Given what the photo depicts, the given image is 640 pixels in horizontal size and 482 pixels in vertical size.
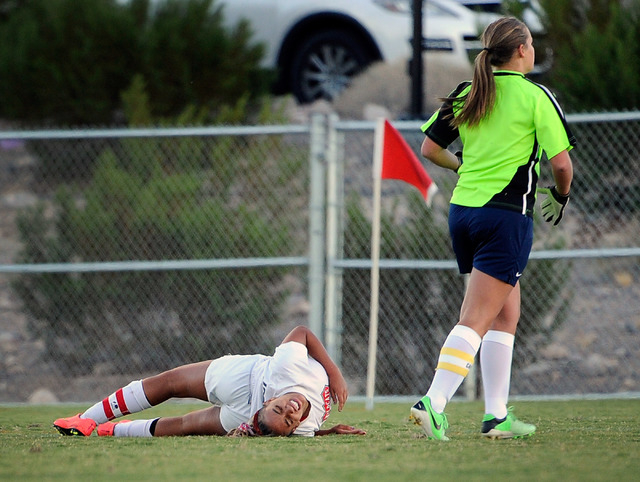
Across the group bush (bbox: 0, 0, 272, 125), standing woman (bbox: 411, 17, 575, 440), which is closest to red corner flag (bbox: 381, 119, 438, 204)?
standing woman (bbox: 411, 17, 575, 440)

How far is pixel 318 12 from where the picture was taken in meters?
11.3

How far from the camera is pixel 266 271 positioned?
318 inches

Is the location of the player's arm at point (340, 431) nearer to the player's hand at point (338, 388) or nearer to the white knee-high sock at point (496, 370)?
the player's hand at point (338, 388)

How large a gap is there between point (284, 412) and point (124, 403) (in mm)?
796

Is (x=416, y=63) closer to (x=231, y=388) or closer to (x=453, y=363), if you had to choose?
(x=231, y=388)

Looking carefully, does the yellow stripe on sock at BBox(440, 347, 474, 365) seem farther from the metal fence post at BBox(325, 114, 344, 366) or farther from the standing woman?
the metal fence post at BBox(325, 114, 344, 366)

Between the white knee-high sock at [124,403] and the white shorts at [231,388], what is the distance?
0.97 feet

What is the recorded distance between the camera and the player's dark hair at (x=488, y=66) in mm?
4047

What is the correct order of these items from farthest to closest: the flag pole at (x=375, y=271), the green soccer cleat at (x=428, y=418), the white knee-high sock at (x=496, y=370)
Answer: the flag pole at (x=375, y=271) → the white knee-high sock at (x=496, y=370) → the green soccer cleat at (x=428, y=418)

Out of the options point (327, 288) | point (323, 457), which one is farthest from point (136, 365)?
point (323, 457)

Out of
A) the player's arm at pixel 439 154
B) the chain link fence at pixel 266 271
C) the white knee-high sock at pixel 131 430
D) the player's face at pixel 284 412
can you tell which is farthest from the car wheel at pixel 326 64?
the player's face at pixel 284 412

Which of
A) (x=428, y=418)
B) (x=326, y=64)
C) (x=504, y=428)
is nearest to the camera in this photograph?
(x=428, y=418)

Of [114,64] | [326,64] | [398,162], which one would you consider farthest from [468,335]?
[114,64]

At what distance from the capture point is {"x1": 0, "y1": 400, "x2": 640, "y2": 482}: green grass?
3219 mm
